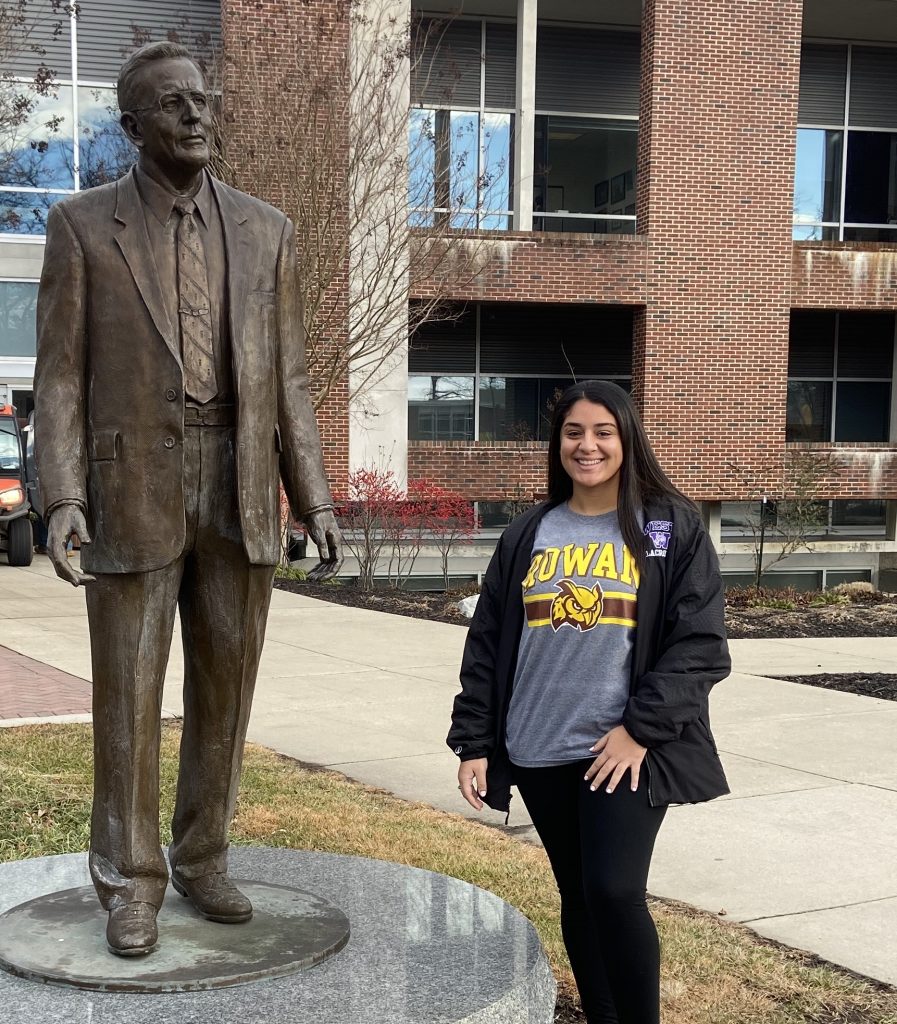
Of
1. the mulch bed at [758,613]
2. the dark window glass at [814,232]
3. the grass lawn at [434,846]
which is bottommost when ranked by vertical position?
the mulch bed at [758,613]

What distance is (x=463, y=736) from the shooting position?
11.3 ft

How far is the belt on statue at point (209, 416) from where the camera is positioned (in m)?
3.49

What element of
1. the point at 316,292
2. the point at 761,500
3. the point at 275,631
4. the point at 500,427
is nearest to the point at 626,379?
the point at 500,427

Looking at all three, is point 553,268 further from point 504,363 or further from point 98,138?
point 98,138

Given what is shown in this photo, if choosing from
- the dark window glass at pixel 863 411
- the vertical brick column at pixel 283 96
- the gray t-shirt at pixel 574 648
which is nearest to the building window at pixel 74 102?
the vertical brick column at pixel 283 96

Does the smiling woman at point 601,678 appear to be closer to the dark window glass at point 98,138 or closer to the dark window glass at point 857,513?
the dark window glass at point 98,138

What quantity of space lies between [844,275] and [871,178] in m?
3.88

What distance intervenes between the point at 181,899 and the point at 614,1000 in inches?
55.5

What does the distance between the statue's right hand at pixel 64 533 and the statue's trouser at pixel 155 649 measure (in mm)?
121

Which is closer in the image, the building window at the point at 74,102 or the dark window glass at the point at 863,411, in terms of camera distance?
the building window at the point at 74,102

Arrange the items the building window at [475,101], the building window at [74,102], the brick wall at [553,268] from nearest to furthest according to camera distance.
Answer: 1. the brick wall at [553,268]
2. the building window at [74,102]
3. the building window at [475,101]

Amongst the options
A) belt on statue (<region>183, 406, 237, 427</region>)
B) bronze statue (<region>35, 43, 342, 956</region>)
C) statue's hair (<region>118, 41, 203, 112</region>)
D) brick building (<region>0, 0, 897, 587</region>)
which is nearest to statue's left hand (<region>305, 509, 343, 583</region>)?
bronze statue (<region>35, 43, 342, 956</region>)

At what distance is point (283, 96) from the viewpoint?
16.3 meters

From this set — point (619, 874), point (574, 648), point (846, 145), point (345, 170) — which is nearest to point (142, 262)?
point (574, 648)
